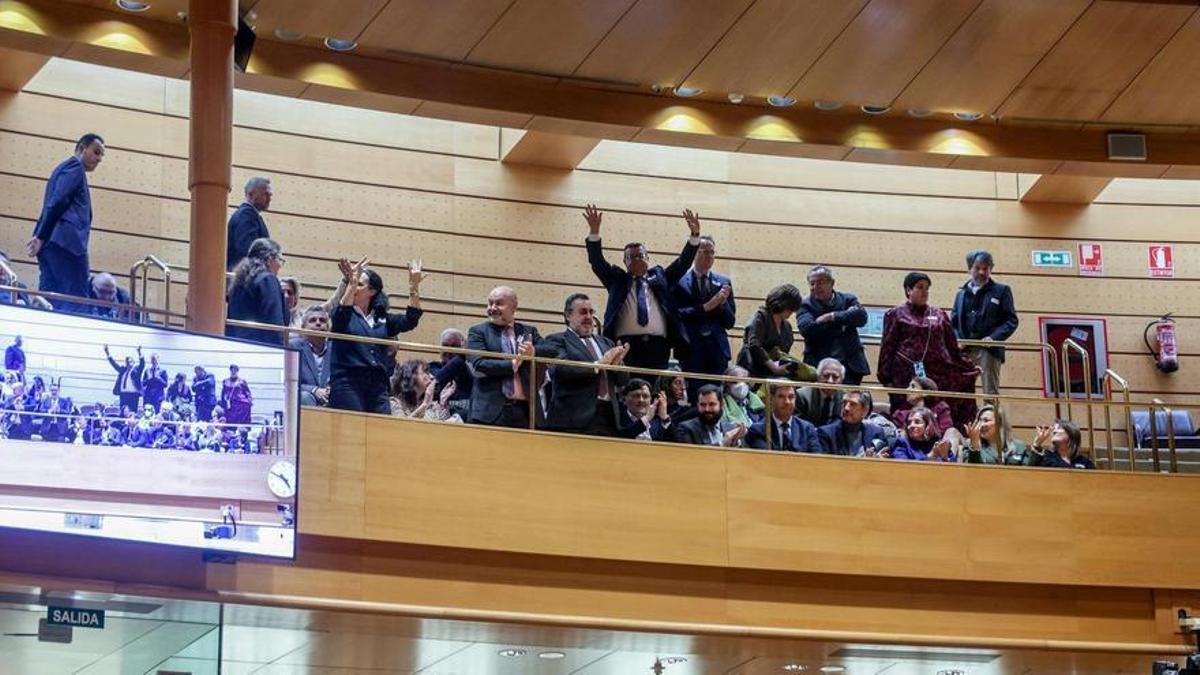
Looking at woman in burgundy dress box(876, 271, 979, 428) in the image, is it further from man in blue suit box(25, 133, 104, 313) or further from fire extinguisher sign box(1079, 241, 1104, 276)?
man in blue suit box(25, 133, 104, 313)

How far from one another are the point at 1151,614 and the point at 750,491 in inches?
108

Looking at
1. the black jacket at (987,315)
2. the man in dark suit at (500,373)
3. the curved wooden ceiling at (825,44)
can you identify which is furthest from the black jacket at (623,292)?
the black jacket at (987,315)

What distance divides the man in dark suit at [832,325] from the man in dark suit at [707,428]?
1400 millimetres

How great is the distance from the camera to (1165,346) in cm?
1565

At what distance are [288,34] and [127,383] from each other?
4.20 m

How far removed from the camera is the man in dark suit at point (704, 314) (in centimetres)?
1143

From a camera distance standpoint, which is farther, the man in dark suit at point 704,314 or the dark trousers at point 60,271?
the man in dark suit at point 704,314

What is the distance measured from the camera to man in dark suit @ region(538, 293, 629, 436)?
10359 millimetres

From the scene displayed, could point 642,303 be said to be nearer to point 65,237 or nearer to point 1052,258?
point 65,237

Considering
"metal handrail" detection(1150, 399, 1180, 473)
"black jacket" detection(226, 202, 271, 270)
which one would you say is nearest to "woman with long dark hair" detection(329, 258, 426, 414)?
"black jacket" detection(226, 202, 271, 270)

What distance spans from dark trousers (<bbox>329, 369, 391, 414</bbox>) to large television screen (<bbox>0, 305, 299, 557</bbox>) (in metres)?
0.83

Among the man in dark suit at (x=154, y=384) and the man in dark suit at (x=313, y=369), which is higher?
the man in dark suit at (x=313, y=369)

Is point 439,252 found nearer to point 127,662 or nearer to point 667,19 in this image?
point 667,19

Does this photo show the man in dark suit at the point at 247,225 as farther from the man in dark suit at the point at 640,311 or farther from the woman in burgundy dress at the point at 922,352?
the woman in burgundy dress at the point at 922,352
